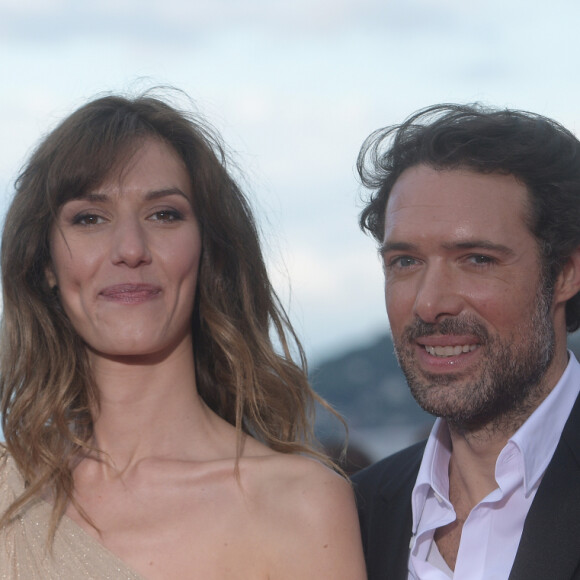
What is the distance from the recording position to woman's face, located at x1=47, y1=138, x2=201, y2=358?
3.39m

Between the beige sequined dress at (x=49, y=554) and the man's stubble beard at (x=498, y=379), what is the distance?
1114 millimetres

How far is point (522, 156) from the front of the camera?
3621mm

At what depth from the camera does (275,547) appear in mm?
3318

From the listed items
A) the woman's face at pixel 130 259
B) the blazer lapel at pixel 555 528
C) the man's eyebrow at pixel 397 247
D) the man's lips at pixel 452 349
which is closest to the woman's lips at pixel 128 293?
the woman's face at pixel 130 259

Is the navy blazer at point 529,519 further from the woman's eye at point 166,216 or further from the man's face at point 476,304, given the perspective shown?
the woman's eye at point 166,216

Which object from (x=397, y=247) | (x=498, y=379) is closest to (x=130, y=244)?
(x=397, y=247)

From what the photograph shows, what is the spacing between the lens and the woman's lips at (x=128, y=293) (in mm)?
3377

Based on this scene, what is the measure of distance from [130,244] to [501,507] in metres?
1.38

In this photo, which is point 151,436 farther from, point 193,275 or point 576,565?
point 576,565

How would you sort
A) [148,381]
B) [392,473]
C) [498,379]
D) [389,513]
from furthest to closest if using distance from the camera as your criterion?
[392,473]
[389,513]
[148,381]
[498,379]

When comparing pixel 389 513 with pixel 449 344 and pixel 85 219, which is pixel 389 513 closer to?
pixel 449 344

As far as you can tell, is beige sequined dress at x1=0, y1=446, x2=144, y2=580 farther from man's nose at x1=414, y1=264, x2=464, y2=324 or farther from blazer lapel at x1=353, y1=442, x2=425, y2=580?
man's nose at x1=414, y1=264, x2=464, y2=324

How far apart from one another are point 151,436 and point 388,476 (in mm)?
877

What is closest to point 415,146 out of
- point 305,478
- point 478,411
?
point 478,411
